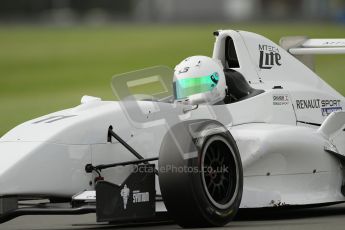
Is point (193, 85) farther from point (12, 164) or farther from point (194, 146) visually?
point (12, 164)

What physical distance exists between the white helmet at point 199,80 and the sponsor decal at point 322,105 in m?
1.05

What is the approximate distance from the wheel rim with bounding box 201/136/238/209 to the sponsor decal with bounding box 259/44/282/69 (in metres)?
2.29

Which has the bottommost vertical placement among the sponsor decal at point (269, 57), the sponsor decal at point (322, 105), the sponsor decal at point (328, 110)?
the sponsor decal at point (328, 110)

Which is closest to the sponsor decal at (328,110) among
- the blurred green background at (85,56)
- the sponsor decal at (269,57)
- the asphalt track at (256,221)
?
the sponsor decal at (269,57)

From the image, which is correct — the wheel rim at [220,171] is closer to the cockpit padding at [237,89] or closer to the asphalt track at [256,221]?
the asphalt track at [256,221]

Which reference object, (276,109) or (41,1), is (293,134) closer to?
(276,109)

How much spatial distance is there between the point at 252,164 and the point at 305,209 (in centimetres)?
164

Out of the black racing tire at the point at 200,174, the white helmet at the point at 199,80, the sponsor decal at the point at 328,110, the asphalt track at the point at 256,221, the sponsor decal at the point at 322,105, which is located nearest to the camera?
the black racing tire at the point at 200,174

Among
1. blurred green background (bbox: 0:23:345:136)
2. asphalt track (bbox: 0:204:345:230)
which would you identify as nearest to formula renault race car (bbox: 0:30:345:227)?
asphalt track (bbox: 0:204:345:230)

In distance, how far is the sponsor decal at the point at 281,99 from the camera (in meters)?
10.6

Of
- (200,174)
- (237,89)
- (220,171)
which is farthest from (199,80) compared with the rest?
(200,174)

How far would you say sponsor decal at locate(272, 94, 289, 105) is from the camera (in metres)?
10.6

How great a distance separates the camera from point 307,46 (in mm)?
12211

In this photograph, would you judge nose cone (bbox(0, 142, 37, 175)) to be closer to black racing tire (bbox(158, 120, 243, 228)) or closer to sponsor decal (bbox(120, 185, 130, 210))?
sponsor decal (bbox(120, 185, 130, 210))
